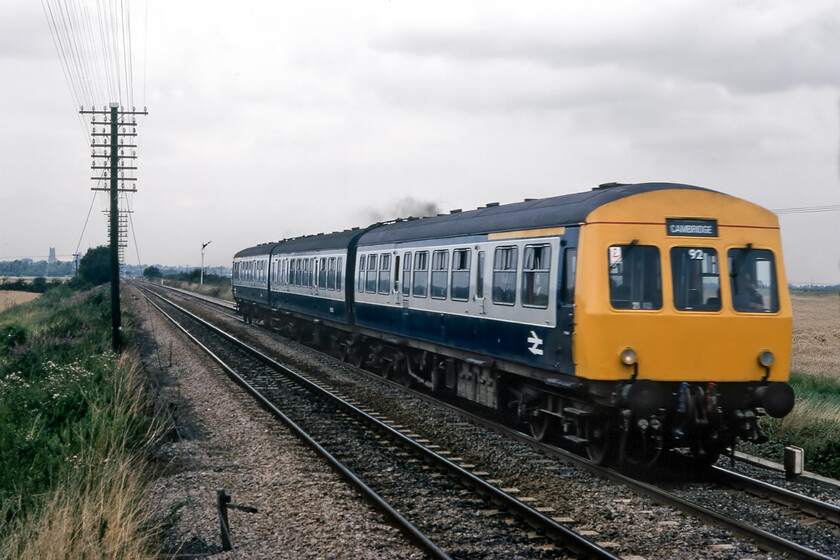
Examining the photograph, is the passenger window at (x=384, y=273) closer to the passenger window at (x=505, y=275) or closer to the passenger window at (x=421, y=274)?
the passenger window at (x=421, y=274)

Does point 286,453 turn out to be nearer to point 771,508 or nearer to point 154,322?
point 771,508

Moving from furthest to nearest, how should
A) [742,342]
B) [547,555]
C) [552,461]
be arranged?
[552,461] < [742,342] < [547,555]

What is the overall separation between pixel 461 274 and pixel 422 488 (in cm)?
Answer: 507

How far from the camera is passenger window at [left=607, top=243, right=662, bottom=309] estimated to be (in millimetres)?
8891

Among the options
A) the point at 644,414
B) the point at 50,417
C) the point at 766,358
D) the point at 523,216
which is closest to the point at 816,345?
the point at 523,216

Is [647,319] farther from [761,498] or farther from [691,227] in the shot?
[761,498]

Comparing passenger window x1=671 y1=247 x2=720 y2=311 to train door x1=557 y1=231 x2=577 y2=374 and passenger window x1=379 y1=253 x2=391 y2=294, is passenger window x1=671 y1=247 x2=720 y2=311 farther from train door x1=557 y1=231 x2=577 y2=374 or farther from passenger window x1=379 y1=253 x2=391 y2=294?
passenger window x1=379 y1=253 x2=391 y2=294

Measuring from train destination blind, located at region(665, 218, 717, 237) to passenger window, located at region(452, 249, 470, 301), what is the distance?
4156mm

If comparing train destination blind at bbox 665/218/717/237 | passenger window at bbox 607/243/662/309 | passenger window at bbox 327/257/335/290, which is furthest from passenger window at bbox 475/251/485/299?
passenger window at bbox 327/257/335/290

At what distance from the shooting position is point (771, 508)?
25.2ft

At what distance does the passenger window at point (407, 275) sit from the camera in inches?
612

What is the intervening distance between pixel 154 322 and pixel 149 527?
98.7ft

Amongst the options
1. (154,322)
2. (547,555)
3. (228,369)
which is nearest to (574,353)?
(547,555)

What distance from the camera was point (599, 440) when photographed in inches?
369
